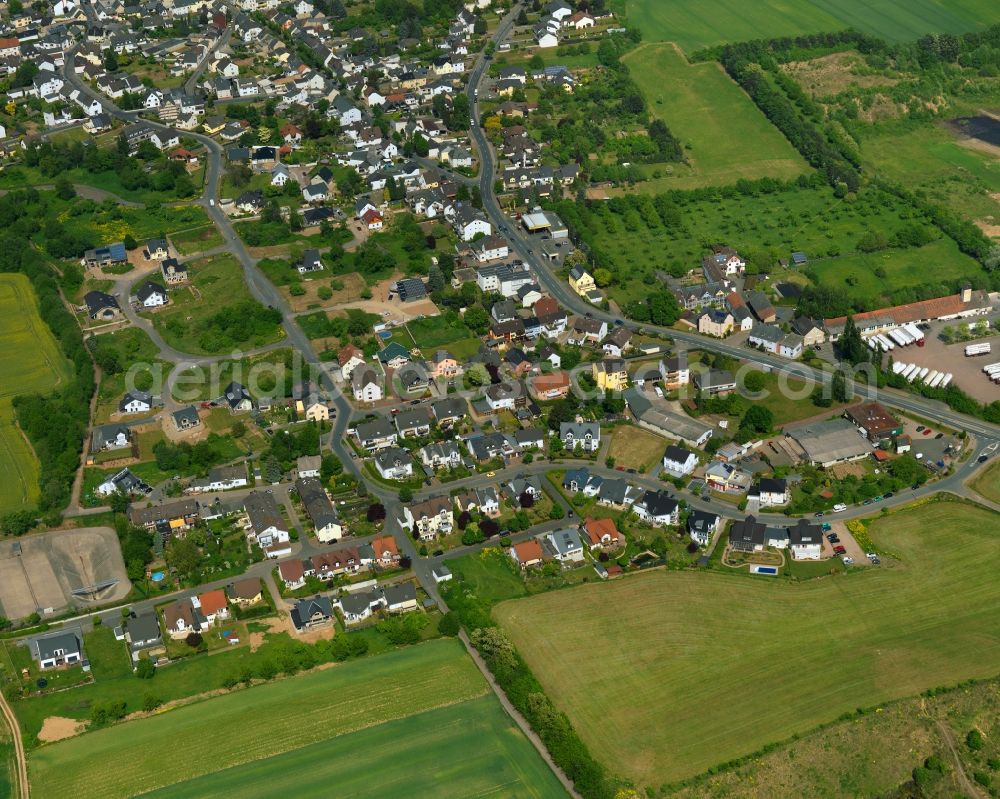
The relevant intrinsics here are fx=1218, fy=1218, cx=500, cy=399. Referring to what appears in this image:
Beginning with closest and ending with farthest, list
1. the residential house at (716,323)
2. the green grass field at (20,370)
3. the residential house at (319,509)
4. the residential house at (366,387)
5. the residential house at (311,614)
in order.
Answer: the residential house at (311,614) < the residential house at (319,509) < the green grass field at (20,370) < the residential house at (366,387) < the residential house at (716,323)

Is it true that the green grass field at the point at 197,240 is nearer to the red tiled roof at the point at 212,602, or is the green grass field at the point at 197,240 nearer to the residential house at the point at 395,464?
the residential house at the point at 395,464

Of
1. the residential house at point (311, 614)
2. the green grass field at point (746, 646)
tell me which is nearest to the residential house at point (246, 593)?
the residential house at point (311, 614)

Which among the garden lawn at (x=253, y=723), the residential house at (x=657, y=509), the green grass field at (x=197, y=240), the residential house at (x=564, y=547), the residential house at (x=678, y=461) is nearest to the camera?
the garden lawn at (x=253, y=723)

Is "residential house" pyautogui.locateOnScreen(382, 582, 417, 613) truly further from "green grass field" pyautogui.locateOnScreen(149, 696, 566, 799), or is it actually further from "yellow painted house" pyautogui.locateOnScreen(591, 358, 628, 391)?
"yellow painted house" pyautogui.locateOnScreen(591, 358, 628, 391)

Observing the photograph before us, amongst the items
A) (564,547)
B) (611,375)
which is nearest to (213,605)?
(564,547)

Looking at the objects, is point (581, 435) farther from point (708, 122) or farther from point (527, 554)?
point (708, 122)

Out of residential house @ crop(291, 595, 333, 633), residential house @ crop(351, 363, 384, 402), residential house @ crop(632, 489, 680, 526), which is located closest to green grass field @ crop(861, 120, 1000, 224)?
residential house @ crop(632, 489, 680, 526)
